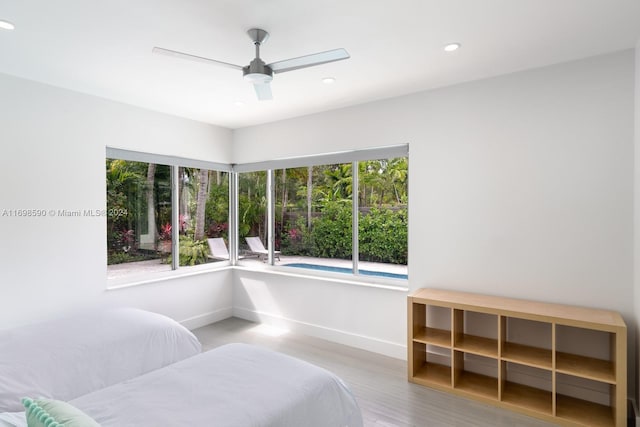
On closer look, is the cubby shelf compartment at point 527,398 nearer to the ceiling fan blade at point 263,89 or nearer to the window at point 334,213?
the window at point 334,213

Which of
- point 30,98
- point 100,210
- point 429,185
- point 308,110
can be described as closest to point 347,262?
point 429,185

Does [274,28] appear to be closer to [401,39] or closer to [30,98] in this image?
[401,39]

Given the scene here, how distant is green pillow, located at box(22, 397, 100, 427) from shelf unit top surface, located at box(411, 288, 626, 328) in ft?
8.02

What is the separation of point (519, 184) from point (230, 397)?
Answer: 104 inches

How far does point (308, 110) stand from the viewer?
157 inches

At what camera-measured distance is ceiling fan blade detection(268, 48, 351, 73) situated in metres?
1.97

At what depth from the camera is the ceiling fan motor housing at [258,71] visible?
2186 mm

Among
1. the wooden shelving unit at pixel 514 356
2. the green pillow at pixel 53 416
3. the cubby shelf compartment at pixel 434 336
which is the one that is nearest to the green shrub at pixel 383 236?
the wooden shelving unit at pixel 514 356

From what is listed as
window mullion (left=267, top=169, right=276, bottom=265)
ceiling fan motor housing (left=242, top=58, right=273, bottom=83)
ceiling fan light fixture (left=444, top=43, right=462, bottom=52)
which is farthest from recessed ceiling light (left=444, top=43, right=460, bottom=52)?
window mullion (left=267, top=169, right=276, bottom=265)

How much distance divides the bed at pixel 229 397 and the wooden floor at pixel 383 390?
729mm

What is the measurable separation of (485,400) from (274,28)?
3079 mm

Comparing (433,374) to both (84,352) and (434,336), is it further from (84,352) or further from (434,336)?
(84,352)

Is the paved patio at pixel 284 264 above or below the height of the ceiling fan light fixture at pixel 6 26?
below

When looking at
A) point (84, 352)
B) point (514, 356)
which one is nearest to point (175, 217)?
point (84, 352)
